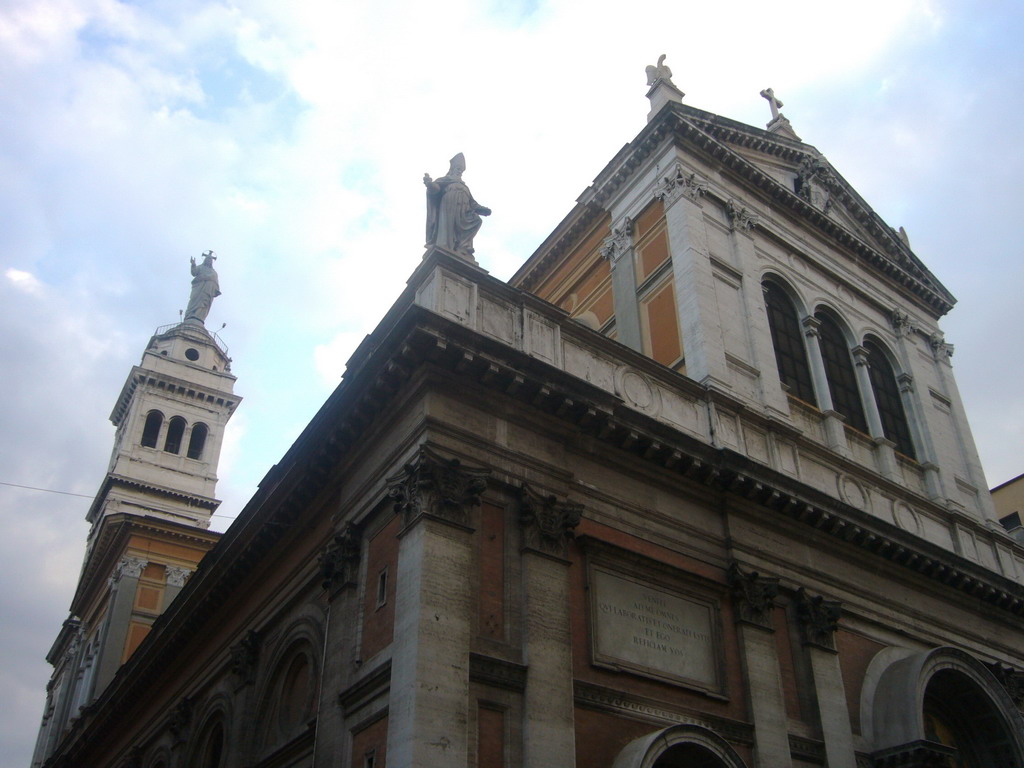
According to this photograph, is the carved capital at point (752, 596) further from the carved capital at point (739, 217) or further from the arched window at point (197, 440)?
the arched window at point (197, 440)

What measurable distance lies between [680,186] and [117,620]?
2931 cm

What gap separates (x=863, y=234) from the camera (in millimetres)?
26391

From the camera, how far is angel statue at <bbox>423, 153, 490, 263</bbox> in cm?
1591

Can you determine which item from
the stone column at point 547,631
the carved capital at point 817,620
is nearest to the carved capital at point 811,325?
the carved capital at point 817,620

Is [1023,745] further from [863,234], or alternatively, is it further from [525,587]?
[863,234]

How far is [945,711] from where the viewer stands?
60.9 feet

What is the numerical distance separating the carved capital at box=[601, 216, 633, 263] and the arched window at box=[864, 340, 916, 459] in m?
6.58

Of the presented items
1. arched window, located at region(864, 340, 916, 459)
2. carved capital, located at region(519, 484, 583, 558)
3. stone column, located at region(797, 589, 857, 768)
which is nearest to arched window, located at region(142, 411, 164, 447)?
arched window, located at region(864, 340, 916, 459)

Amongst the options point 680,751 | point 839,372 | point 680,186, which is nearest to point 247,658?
point 680,751

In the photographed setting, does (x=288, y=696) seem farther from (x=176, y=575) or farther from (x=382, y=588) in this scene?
(x=176, y=575)

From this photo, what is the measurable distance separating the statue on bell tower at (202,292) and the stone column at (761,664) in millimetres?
42835

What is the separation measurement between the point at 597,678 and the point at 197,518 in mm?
35179

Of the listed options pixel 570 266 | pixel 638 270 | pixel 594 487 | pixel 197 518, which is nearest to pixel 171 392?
pixel 197 518

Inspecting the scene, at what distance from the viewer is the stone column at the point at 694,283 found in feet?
62.0
